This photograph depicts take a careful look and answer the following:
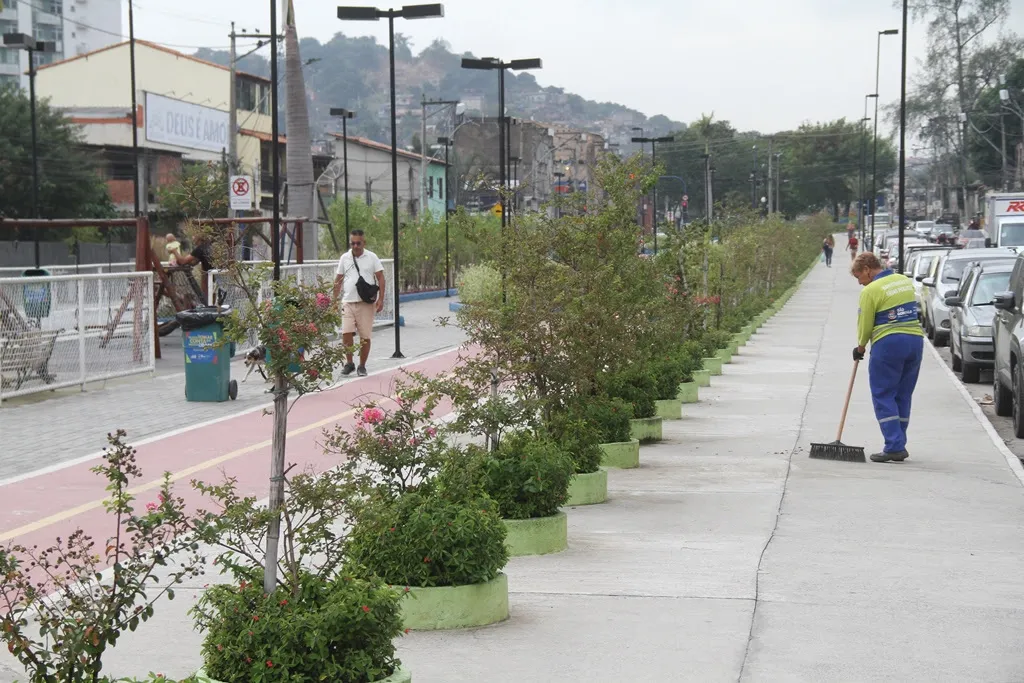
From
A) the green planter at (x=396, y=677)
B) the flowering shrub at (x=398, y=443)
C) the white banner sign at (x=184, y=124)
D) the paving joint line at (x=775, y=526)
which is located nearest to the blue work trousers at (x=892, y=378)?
the paving joint line at (x=775, y=526)

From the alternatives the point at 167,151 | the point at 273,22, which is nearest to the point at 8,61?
the point at 167,151

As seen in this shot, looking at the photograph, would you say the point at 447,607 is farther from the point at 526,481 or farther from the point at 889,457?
the point at 889,457

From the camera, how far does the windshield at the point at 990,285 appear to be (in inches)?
829

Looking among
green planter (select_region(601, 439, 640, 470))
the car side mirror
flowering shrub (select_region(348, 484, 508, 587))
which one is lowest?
green planter (select_region(601, 439, 640, 470))

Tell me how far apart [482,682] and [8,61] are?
406 ft

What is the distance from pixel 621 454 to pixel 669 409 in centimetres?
372

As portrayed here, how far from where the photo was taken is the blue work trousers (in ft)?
39.8

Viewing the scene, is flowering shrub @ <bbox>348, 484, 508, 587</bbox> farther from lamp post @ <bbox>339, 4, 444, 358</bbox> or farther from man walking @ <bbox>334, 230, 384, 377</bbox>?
lamp post @ <bbox>339, 4, 444, 358</bbox>

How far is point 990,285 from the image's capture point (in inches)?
843

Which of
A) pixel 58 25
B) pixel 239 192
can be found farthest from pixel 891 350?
pixel 58 25

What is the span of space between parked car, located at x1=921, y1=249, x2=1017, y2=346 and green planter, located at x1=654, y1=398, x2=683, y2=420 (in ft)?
38.1

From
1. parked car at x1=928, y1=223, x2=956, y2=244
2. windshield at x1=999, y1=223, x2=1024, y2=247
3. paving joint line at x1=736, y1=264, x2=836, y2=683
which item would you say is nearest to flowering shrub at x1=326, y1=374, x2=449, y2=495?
paving joint line at x1=736, y1=264, x2=836, y2=683

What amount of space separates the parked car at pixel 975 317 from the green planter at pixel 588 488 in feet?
34.9

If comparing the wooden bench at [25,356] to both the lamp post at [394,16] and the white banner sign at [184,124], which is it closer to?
the lamp post at [394,16]
